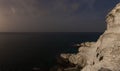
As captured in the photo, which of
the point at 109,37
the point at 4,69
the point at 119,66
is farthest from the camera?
the point at 4,69

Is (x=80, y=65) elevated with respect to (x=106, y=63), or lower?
lower

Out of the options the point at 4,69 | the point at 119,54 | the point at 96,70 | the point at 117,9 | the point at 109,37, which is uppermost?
the point at 117,9

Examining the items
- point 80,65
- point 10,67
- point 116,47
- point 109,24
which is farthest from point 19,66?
point 116,47

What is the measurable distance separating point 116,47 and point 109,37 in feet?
20.2

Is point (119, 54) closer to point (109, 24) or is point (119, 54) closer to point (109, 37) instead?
point (109, 37)

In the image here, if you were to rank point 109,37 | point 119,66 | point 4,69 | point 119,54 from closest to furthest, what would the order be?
point 119,66 < point 119,54 < point 109,37 < point 4,69

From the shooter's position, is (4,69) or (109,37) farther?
(4,69)

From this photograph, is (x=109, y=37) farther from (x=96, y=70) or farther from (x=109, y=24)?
(x=96, y=70)

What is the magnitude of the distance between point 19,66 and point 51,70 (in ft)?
71.5

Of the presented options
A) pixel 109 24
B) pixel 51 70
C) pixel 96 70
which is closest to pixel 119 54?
pixel 96 70

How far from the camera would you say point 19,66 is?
314 feet

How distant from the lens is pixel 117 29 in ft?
168

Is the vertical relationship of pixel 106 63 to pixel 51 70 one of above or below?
above

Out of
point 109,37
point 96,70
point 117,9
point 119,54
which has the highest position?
point 117,9
